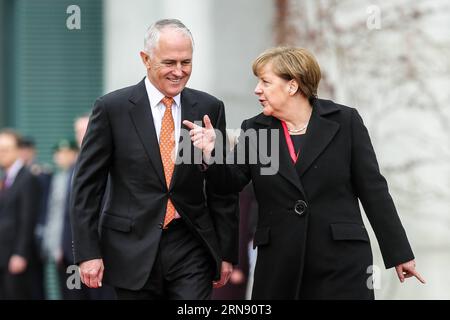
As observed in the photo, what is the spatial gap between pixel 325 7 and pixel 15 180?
3.34 metres

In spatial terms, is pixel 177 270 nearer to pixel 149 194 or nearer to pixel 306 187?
pixel 149 194

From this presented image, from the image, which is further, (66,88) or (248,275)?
(66,88)

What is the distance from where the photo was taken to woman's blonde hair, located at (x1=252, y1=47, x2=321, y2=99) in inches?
220

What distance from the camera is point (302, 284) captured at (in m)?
5.56

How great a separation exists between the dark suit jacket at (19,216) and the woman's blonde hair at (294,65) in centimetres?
536

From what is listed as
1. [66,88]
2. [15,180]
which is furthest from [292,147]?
[66,88]

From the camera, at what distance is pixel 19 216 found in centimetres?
1066

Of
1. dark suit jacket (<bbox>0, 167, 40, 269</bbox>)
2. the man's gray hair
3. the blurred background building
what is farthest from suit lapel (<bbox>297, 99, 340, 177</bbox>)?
dark suit jacket (<bbox>0, 167, 40, 269</bbox>)

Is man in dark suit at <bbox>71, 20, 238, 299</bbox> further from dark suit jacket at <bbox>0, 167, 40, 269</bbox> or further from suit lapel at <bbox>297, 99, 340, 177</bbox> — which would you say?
dark suit jacket at <bbox>0, 167, 40, 269</bbox>

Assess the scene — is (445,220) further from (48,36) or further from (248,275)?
(48,36)

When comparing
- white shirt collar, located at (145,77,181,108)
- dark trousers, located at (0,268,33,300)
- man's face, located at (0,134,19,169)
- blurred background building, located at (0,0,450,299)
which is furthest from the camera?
man's face, located at (0,134,19,169)

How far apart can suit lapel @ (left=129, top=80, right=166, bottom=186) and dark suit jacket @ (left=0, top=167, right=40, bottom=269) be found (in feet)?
16.5

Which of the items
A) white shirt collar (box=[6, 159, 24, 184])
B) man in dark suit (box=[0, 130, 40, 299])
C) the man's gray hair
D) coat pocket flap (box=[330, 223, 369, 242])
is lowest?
man in dark suit (box=[0, 130, 40, 299])

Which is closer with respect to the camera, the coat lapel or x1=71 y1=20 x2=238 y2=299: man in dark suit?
the coat lapel
